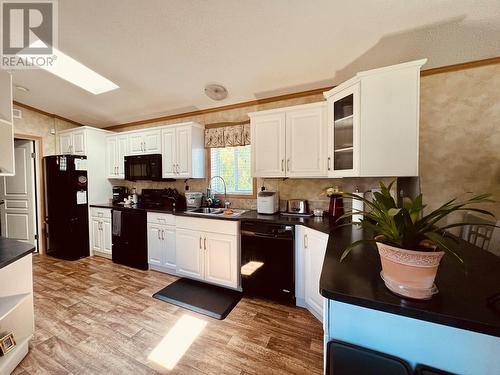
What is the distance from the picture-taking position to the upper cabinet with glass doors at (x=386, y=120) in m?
1.79

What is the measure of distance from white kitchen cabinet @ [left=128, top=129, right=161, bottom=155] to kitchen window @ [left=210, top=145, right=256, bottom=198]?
91cm

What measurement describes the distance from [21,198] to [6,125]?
3099 millimetres

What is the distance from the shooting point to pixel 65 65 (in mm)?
2840

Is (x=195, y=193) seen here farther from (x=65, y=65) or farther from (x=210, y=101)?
(x=65, y=65)

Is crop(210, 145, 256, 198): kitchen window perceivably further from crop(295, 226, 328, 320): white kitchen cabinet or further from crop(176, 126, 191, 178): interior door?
crop(295, 226, 328, 320): white kitchen cabinet

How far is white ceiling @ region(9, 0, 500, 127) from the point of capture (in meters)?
1.64

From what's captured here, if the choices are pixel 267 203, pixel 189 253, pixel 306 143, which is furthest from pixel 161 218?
pixel 306 143

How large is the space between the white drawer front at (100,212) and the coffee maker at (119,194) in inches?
12.0

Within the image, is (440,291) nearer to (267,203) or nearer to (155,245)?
(267,203)

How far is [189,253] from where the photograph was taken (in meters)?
2.78

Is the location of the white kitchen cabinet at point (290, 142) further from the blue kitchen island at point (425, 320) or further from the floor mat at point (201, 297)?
the blue kitchen island at point (425, 320)

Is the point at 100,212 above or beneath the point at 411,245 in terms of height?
beneath

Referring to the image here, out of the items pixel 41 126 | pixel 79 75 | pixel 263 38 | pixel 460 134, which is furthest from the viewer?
pixel 41 126

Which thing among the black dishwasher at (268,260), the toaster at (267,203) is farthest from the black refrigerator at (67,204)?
the toaster at (267,203)
